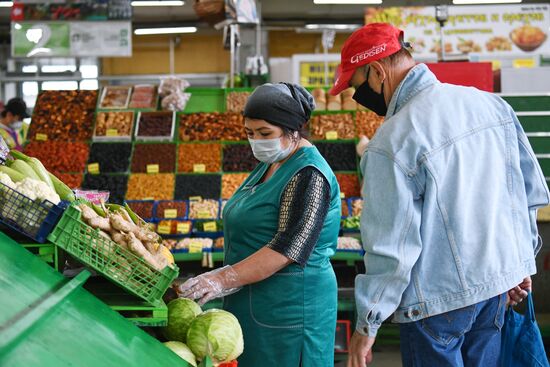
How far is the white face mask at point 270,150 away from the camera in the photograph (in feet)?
8.91

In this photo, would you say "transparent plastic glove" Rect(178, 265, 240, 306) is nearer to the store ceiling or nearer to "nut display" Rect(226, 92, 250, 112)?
"nut display" Rect(226, 92, 250, 112)

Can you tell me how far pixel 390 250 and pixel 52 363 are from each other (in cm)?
103

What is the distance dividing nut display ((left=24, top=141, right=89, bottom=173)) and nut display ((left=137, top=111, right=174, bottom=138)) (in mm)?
571

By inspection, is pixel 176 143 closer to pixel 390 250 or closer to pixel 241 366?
pixel 241 366

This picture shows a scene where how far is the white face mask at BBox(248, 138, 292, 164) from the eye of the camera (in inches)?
107

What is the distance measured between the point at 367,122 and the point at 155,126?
81.8 inches

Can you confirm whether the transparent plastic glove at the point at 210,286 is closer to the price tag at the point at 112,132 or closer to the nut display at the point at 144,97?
the price tag at the point at 112,132

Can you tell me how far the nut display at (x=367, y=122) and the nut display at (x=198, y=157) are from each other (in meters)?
1.38

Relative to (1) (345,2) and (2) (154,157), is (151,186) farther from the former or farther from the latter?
(1) (345,2)

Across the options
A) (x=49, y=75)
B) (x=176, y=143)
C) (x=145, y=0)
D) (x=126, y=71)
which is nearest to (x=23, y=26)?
(x=145, y=0)

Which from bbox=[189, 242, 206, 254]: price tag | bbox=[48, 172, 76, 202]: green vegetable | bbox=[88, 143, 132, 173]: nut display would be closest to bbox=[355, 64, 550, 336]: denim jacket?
bbox=[48, 172, 76, 202]: green vegetable

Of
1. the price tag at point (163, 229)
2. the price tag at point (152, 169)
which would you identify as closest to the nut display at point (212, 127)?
the price tag at point (152, 169)

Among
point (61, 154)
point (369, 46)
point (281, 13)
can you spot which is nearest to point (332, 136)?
point (61, 154)

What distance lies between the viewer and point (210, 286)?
2.50 metres
